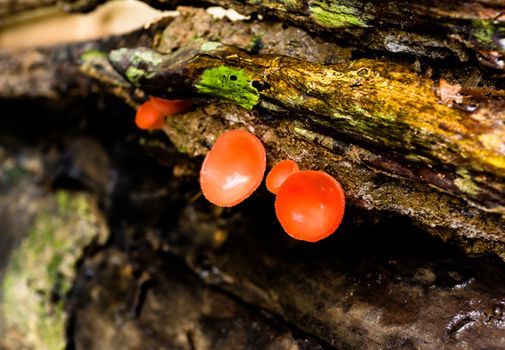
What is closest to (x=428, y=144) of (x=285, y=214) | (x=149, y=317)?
(x=285, y=214)

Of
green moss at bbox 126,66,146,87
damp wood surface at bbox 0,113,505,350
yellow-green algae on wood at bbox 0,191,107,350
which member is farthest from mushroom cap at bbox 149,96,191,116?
yellow-green algae on wood at bbox 0,191,107,350

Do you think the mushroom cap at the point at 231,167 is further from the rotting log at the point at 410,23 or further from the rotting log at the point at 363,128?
the rotting log at the point at 410,23

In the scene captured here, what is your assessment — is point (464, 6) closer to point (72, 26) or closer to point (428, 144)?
point (428, 144)

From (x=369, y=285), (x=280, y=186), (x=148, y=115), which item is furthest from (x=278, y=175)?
(x=148, y=115)

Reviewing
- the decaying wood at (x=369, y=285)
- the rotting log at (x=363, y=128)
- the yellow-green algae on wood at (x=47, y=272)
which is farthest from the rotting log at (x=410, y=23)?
the yellow-green algae on wood at (x=47, y=272)

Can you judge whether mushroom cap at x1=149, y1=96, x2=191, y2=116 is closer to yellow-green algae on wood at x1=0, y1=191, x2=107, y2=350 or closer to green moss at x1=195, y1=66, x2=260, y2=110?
green moss at x1=195, y1=66, x2=260, y2=110

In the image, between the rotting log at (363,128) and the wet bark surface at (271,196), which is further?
the wet bark surface at (271,196)
